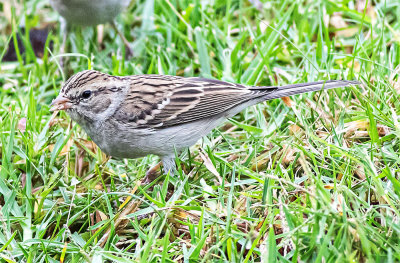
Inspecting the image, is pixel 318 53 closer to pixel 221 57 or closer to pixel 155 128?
pixel 221 57

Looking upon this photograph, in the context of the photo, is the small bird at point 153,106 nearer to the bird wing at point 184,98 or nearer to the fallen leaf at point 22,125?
the bird wing at point 184,98

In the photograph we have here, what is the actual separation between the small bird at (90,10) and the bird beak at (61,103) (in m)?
2.14

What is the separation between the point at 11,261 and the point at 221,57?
9.32 ft

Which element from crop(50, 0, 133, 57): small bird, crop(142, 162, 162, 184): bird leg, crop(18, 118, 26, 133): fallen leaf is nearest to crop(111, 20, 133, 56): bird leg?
crop(50, 0, 133, 57): small bird

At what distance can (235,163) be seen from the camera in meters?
4.30

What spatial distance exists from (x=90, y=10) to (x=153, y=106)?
2.12 meters

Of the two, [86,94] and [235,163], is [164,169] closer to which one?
[235,163]

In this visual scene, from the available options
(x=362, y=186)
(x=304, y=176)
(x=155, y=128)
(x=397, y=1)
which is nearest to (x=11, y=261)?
(x=155, y=128)

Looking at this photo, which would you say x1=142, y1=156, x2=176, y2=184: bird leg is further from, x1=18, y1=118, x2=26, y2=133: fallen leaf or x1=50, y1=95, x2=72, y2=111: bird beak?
x1=18, y1=118, x2=26, y2=133: fallen leaf

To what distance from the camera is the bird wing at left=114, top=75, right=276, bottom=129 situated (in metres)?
4.40

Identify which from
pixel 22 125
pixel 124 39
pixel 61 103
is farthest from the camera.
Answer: pixel 124 39

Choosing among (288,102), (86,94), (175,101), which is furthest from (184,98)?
(288,102)

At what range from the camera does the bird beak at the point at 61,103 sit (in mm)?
4160

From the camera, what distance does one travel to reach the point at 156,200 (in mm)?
4020
